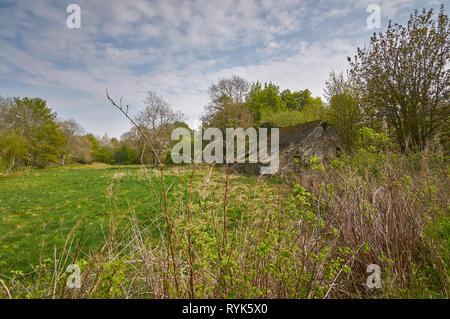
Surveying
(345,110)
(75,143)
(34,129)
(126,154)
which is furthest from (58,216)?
(75,143)

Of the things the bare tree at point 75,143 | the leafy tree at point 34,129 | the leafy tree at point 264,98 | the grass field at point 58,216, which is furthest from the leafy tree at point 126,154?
the grass field at point 58,216

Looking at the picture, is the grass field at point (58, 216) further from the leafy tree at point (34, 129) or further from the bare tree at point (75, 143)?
the bare tree at point (75, 143)

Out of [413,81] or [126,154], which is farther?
[126,154]

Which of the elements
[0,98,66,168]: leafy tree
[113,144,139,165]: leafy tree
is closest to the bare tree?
[0,98,66,168]: leafy tree

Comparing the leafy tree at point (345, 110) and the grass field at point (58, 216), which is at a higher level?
the leafy tree at point (345, 110)

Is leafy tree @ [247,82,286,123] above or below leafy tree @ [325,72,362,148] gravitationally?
above

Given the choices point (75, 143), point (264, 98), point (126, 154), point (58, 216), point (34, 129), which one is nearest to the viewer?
point (58, 216)

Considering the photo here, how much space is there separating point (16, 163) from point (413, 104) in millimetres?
30381

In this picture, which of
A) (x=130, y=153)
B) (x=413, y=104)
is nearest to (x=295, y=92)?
(x=413, y=104)

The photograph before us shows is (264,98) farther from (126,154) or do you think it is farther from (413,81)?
(126,154)

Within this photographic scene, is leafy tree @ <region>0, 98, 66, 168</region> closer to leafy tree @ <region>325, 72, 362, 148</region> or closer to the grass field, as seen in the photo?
the grass field

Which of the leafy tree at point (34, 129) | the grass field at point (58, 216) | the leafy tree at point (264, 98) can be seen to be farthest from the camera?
the leafy tree at point (264, 98)
